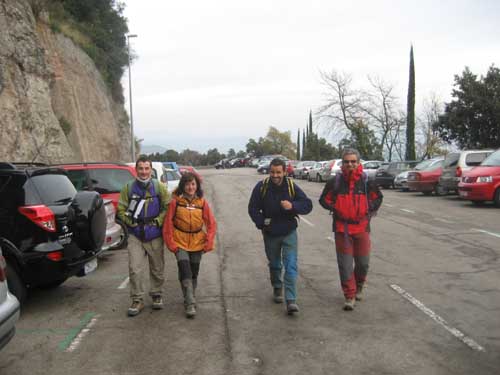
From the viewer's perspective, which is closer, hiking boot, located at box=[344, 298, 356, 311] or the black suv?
the black suv

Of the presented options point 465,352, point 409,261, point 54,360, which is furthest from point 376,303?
point 54,360

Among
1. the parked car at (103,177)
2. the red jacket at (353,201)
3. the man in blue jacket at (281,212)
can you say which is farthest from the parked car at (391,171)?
the man in blue jacket at (281,212)

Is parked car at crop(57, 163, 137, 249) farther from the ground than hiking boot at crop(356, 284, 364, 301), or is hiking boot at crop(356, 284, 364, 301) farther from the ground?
parked car at crop(57, 163, 137, 249)

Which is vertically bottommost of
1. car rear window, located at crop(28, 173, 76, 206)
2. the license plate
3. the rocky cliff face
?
the license plate

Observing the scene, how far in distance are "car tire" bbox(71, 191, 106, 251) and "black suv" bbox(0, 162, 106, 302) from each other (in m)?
0.01

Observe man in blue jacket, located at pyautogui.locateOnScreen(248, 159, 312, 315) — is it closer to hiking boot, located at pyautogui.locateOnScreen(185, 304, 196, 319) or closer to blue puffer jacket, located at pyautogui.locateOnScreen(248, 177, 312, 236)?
blue puffer jacket, located at pyautogui.locateOnScreen(248, 177, 312, 236)

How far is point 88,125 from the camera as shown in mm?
28859

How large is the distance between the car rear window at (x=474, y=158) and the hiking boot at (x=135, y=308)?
15.4 meters

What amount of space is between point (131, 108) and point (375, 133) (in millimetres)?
27680

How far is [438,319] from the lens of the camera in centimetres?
536

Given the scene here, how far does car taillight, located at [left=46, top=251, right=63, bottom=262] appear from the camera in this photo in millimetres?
5691

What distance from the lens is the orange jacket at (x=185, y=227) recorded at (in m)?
5.72

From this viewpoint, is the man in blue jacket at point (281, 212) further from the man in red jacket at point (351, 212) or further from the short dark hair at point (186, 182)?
the short dark hair at point (186, 182)

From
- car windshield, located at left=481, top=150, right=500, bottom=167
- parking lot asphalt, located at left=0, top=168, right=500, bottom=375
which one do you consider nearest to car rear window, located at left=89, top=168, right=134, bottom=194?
parking lot asphalt, located at left=0, top=168, right=500, bottom=375
